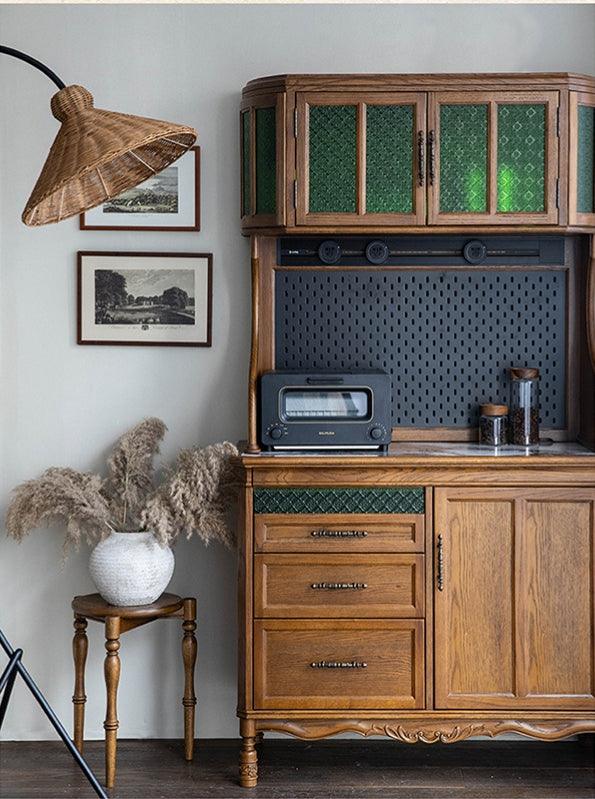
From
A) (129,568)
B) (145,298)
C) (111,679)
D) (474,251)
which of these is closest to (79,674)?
(111,679)

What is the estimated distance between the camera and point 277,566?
129 inches

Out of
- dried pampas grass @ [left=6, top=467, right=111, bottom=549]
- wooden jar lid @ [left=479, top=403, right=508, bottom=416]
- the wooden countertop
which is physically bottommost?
dried pampas grass @ [left=6, top=467, right=111, bottom=549]

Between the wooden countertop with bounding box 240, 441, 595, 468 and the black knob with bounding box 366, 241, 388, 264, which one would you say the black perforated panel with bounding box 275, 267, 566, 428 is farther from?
the wooden countertop with bounding box 240, 441, 595, 468

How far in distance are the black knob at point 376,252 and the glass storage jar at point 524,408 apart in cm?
58

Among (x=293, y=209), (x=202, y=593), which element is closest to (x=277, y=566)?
(x=202, y=593)

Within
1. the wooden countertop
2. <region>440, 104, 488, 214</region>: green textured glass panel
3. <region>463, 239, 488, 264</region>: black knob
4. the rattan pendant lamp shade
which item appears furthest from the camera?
<region>463, 239, 488, 264</region>: black knob

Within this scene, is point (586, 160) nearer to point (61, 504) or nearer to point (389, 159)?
point (389, 159)

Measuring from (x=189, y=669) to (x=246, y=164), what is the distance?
168 cm

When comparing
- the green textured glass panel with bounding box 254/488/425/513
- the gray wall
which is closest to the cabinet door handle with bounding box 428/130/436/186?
the gray wall

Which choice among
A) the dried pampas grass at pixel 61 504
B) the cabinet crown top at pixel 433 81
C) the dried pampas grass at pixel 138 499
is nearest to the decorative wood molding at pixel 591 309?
the cabinet crown top at pixel 433 81

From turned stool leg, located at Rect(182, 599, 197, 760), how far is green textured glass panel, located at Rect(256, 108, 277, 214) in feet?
4.34

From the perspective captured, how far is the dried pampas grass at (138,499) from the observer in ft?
11.0

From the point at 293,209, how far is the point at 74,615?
59.7 inches

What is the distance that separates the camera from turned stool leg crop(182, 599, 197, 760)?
348cm
